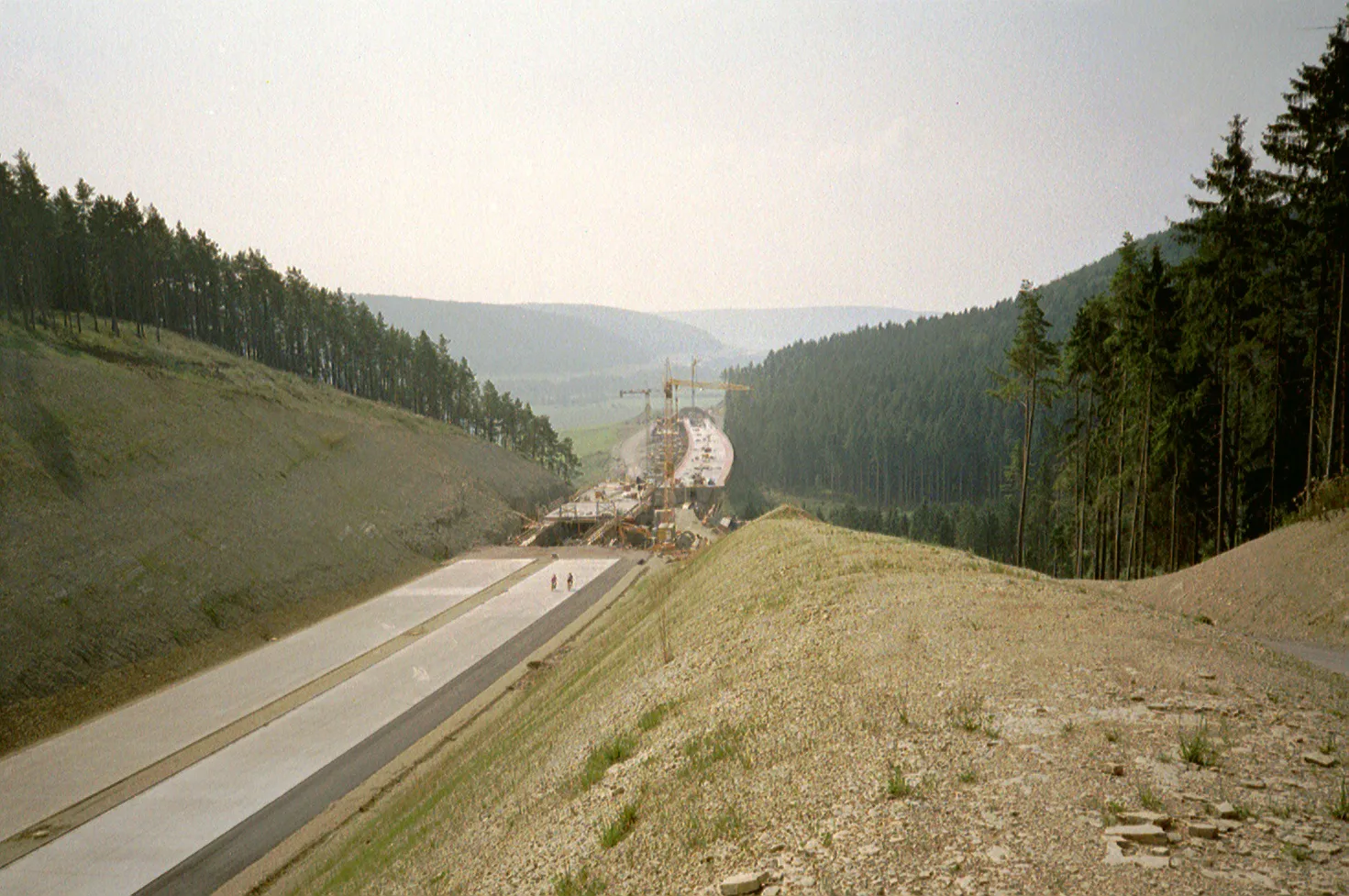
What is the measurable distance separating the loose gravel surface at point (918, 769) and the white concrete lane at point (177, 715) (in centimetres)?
1455

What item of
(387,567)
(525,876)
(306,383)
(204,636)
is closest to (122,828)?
(204,636)

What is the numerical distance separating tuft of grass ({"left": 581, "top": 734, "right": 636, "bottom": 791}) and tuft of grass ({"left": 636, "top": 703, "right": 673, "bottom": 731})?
0.48m

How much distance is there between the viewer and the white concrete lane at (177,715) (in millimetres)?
28266

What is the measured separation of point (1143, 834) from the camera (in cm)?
788

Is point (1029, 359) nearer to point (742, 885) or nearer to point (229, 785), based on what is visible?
point (742, 885)

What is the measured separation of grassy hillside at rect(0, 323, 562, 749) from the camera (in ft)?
123

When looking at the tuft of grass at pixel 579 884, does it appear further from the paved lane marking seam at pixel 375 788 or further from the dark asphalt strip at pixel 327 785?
the dark asphalt strip at pixel 327 785

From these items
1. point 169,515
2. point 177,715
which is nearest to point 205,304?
point 169,515

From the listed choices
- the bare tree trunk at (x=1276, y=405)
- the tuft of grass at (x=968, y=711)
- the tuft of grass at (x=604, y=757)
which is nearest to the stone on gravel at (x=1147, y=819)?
the tuft of grass at (x=968, y=711)

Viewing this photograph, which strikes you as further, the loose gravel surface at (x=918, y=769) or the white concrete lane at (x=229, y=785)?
the white concrete lane at (x=229, y=785)

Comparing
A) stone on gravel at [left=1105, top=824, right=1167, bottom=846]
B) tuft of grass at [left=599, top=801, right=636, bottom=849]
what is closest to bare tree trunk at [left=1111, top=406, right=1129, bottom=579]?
stone on gravel at [left=1105, top=824, right=1167, bottom=846]

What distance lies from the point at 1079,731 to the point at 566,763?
972 cm

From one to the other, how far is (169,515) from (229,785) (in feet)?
91.5

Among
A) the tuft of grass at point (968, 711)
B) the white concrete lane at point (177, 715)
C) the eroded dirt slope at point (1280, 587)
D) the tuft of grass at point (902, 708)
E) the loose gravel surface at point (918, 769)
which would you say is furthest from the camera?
the white concrete lane at point (177, 715)
